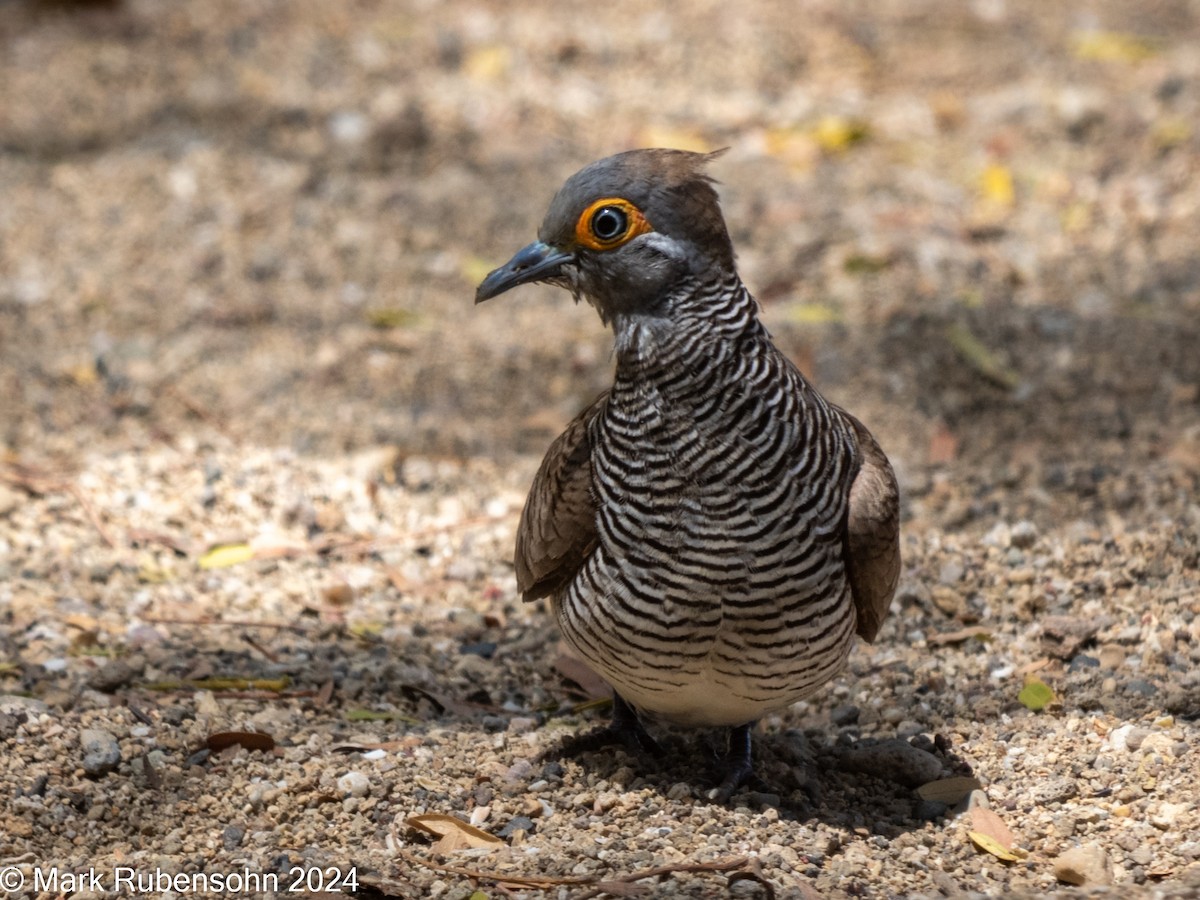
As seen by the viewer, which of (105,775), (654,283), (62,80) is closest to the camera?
(654,283)

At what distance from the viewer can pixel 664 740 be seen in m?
5.27

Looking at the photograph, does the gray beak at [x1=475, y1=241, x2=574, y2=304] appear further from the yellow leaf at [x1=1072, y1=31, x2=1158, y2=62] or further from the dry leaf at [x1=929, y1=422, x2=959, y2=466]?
the yellow leaf at [x1=1072, y1=31, x2=1158, y2=62]

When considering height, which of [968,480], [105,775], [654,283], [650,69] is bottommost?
[105,775]

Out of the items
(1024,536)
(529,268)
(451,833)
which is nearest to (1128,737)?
(1024,536)

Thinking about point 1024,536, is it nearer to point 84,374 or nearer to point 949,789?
point 949,789

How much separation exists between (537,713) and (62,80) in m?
6.50

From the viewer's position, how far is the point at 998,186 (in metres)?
9.02

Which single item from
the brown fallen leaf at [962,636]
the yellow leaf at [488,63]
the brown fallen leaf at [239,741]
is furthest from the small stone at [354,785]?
the yellow leaf at [488,63]

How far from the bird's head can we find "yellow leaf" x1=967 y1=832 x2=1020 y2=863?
5.74 ft

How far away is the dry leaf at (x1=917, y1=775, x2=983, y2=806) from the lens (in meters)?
4.67

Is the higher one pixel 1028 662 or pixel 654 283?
pixel 654 283

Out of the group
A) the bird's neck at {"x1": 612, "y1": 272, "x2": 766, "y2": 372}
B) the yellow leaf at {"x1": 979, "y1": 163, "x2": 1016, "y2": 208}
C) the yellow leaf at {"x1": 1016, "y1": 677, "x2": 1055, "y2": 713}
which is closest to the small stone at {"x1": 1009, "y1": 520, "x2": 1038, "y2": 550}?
the yellow leaf at {"x1": 1016, "y1": 677, "x2": 1055, "y2": 713}

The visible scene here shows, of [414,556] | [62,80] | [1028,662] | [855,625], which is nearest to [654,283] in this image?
[855,625]

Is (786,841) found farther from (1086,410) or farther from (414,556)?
(1086,410)
